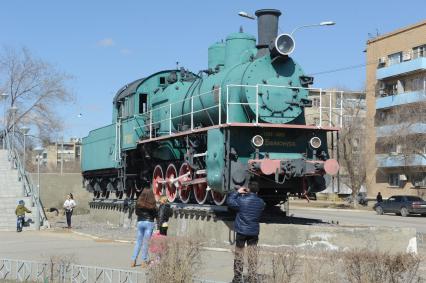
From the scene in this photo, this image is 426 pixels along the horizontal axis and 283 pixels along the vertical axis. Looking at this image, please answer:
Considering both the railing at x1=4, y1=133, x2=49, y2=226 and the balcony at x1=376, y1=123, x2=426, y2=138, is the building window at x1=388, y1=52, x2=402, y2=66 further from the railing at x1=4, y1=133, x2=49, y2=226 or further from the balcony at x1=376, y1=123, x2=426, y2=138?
the railing at x1=4, y1=133, x2=49, y2=226

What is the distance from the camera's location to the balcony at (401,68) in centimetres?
5059

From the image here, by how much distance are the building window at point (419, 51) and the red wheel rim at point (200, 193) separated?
39.6 m

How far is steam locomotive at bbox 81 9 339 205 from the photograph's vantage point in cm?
1480

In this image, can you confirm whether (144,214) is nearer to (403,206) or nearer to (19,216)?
(19,216)

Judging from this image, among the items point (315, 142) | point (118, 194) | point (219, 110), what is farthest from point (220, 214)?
point (118, 194)

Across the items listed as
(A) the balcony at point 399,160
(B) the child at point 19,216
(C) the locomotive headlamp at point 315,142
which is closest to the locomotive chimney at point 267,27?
(C) the locomotive headlamp at point 315,142

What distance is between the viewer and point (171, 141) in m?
18.8

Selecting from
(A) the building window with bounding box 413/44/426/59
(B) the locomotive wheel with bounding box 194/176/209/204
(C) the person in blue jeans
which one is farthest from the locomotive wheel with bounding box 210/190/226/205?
(A) the building window with bounding box 413/44/426/59

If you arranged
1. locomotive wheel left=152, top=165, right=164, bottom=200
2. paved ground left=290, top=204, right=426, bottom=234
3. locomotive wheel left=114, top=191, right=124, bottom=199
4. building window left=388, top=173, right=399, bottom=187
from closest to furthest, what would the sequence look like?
locomotive wheel left=152, top=165, right=164, bottom=200
locomotive wheel left=114, top=191, right=124, bottom=199
paved ground left=290, top=204, right=426, bottom=234
building window left=388, top=173, right=399, bottom=187

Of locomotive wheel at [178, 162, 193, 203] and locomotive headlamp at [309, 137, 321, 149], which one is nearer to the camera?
locomotive headlamp at [309, 137, 321, 149]

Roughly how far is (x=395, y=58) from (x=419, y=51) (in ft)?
10.9

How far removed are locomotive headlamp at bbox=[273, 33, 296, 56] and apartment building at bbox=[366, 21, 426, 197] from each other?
30.6 metres

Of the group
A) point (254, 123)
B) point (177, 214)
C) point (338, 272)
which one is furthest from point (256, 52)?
point (338, 272)

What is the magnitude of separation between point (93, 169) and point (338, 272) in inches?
840
